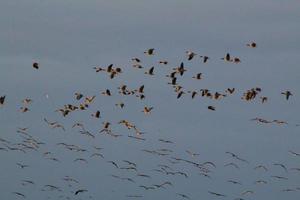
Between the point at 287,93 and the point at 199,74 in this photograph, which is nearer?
the point at 199,74

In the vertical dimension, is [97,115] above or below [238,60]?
below

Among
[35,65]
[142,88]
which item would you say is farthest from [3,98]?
[142,88]

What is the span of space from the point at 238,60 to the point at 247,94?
22.5 feet

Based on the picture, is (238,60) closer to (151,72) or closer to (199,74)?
(199,74)

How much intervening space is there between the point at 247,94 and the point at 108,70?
754 inches

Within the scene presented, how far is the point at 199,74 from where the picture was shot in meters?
62.7

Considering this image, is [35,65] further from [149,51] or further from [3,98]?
[149,51]

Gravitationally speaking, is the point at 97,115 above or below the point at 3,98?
below

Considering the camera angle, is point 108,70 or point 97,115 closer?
point 97,115

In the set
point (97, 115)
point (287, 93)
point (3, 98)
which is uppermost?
point (287, 93)

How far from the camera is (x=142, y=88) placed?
5919 cm

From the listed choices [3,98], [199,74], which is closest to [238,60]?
[199,74]

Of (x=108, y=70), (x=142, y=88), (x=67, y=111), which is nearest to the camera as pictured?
(x=142, y=88)

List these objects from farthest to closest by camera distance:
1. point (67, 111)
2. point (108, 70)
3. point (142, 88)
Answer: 1. point (67, 111)
2. point (108, 70)
3. point (142, 88)
